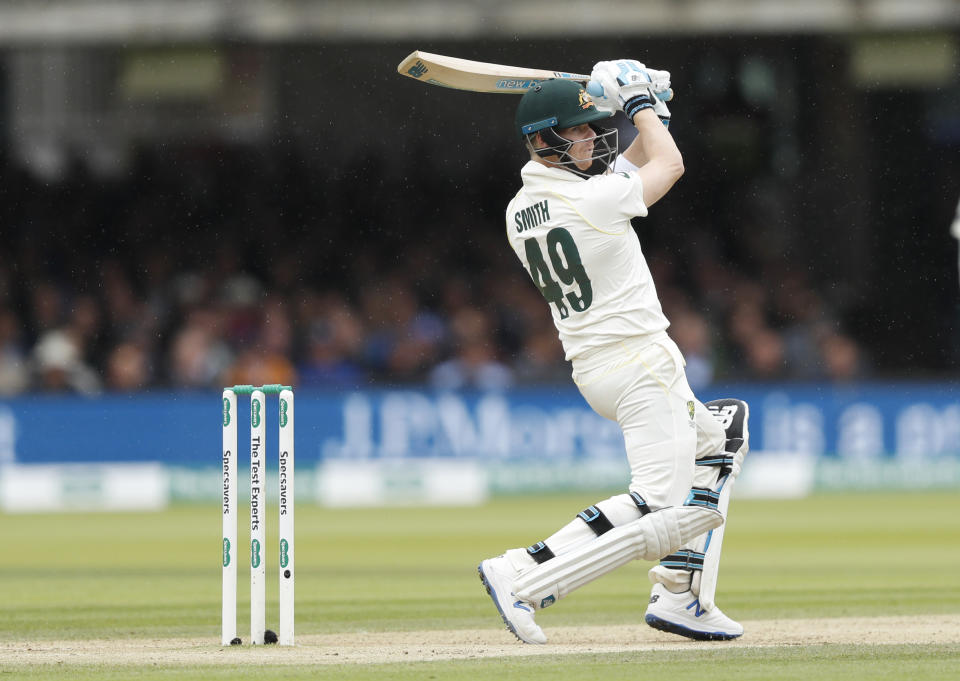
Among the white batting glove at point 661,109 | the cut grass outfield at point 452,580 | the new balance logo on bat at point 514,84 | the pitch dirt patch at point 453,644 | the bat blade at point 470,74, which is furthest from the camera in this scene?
the new balance logo on bat at point 514,84

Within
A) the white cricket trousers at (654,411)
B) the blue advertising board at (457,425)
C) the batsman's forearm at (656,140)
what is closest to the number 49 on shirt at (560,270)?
the white cricket trousers at (654,411)

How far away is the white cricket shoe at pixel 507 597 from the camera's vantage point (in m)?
5.00

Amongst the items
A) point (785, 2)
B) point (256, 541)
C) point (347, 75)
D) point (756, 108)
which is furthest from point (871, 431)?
point (256, 541)

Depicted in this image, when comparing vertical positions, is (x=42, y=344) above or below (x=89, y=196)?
below

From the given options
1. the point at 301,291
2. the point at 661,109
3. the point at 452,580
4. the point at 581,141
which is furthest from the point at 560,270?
the point at 301,291

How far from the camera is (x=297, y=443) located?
1355 cm

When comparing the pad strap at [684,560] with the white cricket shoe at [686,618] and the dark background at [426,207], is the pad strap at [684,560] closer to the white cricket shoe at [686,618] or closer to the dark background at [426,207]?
the white cricket shoe at [686,618]

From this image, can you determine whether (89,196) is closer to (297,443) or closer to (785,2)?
(297,443)

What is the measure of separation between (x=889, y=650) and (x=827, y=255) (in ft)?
43.1

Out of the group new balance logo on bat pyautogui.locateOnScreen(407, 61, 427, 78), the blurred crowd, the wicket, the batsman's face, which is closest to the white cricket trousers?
the batsman's face

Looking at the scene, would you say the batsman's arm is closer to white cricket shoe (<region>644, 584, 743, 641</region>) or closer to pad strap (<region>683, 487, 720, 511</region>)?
pad strap (<region>683, 487, 720, 511</region>)

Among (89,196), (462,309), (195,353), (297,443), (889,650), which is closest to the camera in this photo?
(889,650)

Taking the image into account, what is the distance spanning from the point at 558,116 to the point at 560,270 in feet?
1.63

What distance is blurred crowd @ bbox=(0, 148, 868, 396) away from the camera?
14.5 meters
